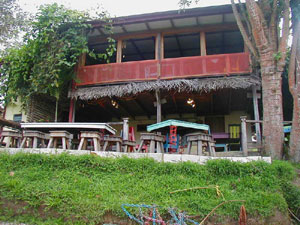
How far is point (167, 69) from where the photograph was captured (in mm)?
9820

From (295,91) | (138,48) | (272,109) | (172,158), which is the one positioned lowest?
(172,158)

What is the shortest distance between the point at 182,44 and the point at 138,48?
175 centimetres

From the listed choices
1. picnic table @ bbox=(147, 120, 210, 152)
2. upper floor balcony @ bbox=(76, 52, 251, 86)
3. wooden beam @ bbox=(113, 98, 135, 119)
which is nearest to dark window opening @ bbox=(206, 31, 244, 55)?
upper floor balcony @ bbox=(76, 52, 251, 86)

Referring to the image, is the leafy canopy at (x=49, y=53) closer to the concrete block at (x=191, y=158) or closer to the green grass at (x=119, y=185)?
the green grass at (x=119, y=185)

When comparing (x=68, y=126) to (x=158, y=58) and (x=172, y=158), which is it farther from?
(x=158, y=58)

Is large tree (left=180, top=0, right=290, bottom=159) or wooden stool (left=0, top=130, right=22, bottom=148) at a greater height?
large tree (left=180, top=0, right=290, bottom=159)

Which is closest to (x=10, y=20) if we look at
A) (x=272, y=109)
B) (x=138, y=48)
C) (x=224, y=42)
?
(x=138, y=48)

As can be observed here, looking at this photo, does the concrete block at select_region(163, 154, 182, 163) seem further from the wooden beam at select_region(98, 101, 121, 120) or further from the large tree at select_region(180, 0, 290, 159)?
the wooden beam at select_region(98, 101, 121, 120)

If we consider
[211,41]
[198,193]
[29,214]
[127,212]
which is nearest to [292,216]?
[198,193]

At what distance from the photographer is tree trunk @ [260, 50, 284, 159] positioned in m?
7.19

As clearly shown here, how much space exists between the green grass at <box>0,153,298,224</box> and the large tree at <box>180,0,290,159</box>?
3.86 ft

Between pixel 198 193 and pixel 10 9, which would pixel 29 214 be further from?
pixel 10 9

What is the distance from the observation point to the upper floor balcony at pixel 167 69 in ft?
30.6

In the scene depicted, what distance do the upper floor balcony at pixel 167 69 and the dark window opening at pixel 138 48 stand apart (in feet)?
4.02
